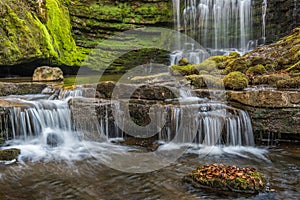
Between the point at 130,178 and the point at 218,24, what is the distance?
568 inches

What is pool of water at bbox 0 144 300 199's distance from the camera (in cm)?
390

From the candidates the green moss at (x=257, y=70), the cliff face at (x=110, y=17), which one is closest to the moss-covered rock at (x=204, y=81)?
the green moss at (x=257, y=70)

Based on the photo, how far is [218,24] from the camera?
16922 millimetres

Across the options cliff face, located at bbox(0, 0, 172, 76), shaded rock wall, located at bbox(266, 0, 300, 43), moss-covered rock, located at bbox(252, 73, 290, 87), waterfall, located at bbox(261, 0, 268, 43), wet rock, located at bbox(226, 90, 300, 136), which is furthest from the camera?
waterfall, located at bbox(261, 0, 268, 43)

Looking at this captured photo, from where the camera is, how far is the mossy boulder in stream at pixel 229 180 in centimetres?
385

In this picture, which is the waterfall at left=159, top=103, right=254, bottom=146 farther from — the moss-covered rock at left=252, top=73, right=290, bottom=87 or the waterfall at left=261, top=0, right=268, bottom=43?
the waterfall at left=261, top=0, right=268, bottom=43

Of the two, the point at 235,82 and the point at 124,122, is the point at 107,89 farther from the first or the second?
the point at 235,82

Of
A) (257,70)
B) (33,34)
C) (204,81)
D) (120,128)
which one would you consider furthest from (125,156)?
(33,34)

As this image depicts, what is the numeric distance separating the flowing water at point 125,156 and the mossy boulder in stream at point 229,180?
12 centimetres

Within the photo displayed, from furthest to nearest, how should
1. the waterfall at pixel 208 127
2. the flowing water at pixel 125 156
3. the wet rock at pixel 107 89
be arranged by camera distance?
the wet rock at pixel 107 89, the waterfall at pixel 208 127, the flowing water at pixel 125 156

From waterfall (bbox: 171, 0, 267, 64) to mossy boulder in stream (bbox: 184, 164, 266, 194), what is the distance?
1148cm

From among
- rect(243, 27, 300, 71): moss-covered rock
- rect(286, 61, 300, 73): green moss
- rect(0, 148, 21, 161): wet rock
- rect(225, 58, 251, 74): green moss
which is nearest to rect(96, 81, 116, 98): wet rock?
rect(0, 148, 21, 161): wet rock

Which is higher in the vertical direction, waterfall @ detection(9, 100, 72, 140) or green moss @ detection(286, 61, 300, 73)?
green moss @ detection(286, 61, 300, 73)

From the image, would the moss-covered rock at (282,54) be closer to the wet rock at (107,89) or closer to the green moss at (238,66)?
the green moss at (238,66)
